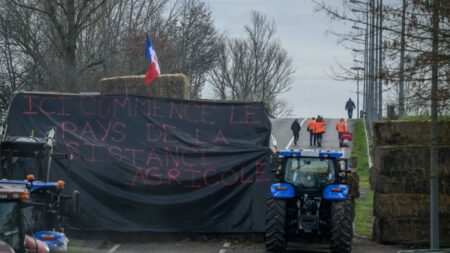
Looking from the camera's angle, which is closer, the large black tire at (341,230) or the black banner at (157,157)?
the large black tire at (341,230)

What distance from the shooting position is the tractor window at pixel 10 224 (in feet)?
37.6

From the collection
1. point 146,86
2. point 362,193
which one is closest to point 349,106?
point 362,193

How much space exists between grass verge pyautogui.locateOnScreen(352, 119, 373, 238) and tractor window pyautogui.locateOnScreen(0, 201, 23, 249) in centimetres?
1376

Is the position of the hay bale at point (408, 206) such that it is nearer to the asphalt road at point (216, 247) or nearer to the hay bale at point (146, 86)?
the asphalt road at point (216, 247)

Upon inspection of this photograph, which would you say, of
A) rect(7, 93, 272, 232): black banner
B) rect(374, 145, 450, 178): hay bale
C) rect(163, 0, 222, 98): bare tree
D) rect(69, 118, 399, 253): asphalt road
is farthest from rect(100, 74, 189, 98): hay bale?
rect(163, 0, 222, 98): bare tree

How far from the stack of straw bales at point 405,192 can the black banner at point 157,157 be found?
9.62ft

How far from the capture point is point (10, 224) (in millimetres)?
11523

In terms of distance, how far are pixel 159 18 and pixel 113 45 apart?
1636 cm

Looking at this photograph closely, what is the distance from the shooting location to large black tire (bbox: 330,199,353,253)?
65.3ft

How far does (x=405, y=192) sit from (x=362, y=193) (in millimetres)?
13399

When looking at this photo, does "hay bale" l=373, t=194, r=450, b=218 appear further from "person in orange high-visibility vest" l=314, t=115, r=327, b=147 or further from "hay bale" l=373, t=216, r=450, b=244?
"person in orange high-visibility vest" l=314, t=115, r=327, b=147

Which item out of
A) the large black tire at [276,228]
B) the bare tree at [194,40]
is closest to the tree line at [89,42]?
the bare tree at [194,40]

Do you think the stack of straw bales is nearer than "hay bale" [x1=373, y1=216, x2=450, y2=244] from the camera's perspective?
Yes

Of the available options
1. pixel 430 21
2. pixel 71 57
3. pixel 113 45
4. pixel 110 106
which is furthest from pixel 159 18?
pixel 430 21
